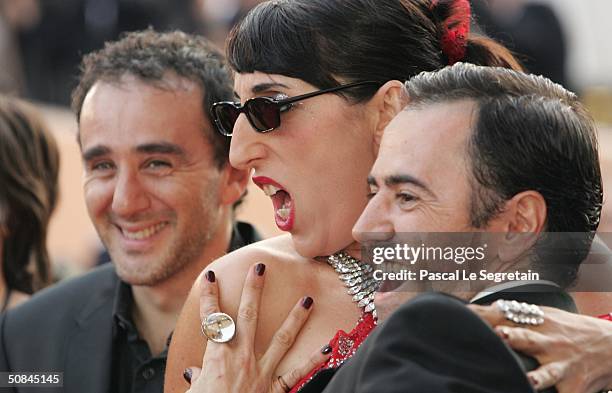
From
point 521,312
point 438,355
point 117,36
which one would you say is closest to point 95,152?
point 521,312

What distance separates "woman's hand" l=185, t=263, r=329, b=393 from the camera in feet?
9.53

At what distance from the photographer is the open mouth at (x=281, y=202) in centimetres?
296

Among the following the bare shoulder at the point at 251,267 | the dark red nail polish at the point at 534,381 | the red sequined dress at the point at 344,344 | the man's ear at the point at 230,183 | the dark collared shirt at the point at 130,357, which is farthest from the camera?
the man's ear at the point at 230,183

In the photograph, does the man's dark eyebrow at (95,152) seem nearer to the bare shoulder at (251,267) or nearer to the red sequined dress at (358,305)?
the bare shoulder at (251,267)

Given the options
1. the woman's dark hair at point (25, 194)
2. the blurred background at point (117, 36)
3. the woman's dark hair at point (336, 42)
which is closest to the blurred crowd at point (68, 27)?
the blurred background at point (117, 36)

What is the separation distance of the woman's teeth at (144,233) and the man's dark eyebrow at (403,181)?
1.72m

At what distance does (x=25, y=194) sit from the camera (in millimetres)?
4934

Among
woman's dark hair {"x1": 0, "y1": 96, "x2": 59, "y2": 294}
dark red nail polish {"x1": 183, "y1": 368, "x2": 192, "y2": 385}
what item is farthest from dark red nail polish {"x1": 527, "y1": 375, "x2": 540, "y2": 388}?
woman's dark hair {"x1": 0, "y1": 96, "x2": 59, "y2": 294}

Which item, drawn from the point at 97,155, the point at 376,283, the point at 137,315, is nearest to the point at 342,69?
the point at 376,283

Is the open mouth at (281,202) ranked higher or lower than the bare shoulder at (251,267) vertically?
higher

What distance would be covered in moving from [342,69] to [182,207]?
4.17ft

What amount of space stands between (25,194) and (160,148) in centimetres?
123

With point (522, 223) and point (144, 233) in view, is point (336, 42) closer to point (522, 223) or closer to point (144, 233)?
point (522, 223)

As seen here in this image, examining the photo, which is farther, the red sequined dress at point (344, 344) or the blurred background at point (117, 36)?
the blurred background at point (117, 36)
